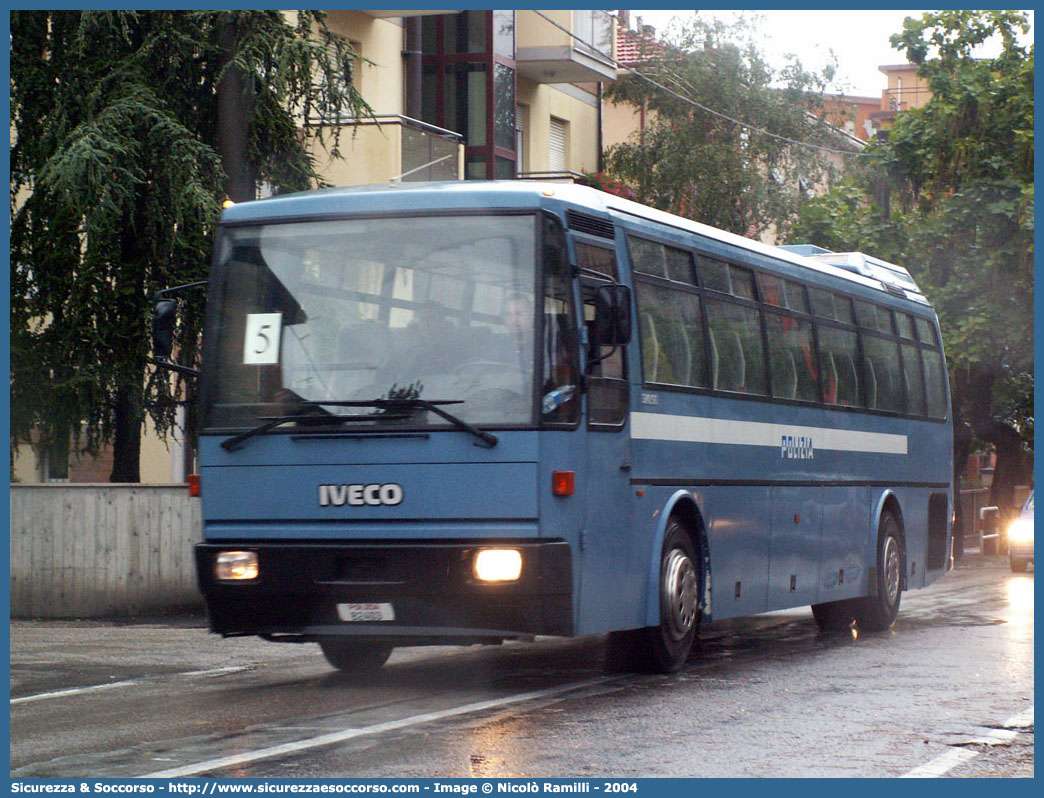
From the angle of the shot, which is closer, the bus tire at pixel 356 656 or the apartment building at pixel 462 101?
the bus tire at pixel 356 656

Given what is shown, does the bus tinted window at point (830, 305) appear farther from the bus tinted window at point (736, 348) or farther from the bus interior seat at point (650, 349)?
the bus interior seat at point (650, 349)

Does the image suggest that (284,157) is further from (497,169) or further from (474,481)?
(497,169)

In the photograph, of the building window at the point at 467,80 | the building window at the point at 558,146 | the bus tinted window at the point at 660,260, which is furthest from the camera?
the building window at the point at 558,146

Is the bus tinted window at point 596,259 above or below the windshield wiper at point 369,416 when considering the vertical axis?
above

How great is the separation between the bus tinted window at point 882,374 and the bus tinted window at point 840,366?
1.06 feet

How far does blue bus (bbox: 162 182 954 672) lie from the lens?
10195mm

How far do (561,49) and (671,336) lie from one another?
950 inches

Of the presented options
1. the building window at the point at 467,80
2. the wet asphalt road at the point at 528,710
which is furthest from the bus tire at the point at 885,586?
the building window at the point at 467,80

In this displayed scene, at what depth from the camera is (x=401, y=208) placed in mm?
10648

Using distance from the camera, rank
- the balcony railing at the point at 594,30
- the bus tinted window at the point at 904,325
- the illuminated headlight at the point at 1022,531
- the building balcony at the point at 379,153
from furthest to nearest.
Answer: the balcony railing at the point at 594,30, the illuminated headlight at the point at 1022,531, the building balcony at the point at 379,153, the bus tinted window at the point at 904,325

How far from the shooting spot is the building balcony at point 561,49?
3541 centimetres

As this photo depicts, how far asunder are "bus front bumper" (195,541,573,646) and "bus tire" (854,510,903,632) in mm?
6742

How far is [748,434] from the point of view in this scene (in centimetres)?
1328

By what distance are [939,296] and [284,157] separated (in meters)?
18.5
